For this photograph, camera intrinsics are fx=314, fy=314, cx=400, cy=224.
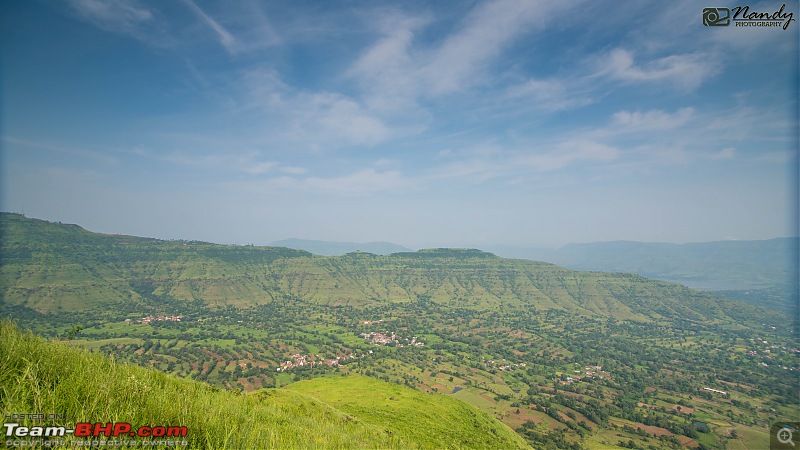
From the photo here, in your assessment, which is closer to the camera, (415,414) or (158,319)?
(415,414)

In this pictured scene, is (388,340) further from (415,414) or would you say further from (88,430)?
(88,430)

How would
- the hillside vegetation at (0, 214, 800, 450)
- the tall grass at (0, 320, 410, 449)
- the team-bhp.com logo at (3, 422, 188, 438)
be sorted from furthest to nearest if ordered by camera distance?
the hillside vegetation at (0, 214, 800, 450), the tall grass at (0, 320, 410, 449), the team-bhp.com logo at (3, 422, 188, 438)

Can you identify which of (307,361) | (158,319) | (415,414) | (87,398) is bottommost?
(307,361)

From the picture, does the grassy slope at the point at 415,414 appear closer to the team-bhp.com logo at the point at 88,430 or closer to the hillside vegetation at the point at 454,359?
the hillside vegetation at the point at 454,359

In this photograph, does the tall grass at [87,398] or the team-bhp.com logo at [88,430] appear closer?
the team-bhp.com logo at [88,430]

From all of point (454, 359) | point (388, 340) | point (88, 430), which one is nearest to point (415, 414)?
point (88, 430)

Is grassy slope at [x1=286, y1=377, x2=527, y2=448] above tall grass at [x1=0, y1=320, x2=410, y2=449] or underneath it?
underneath

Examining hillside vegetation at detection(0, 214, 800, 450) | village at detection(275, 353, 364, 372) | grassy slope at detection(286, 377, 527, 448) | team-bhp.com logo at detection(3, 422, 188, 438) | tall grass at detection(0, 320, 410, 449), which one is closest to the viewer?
team-bhp.com logo at detection(3, 422, 188, 438)

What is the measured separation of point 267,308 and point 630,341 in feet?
672

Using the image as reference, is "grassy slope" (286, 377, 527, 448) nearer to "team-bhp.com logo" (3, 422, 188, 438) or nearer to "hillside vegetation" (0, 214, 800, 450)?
"hillside vegetation" (0, 214, 800, 450)

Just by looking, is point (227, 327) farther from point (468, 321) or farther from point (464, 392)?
point (468, 321)

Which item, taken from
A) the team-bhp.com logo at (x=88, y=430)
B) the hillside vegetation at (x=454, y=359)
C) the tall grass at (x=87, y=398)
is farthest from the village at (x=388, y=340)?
the team-bhp.com logo at (x=88, y=430)

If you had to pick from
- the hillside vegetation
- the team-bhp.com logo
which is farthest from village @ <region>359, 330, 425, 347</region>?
the team-bhp.com logo

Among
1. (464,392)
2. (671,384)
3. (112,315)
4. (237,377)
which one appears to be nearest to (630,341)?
(671,384)
